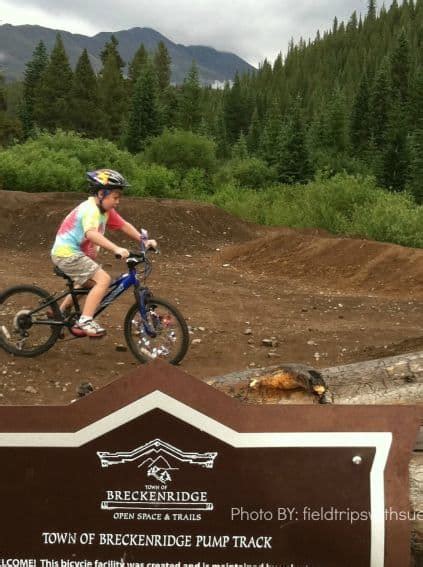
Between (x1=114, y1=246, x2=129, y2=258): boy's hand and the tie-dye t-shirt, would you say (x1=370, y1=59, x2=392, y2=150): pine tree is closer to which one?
the tie-dye t-shirt

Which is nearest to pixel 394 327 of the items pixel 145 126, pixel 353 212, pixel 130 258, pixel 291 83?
pixel 130 258

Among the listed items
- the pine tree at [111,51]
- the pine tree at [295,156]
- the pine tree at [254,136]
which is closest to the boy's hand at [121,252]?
the pine tree at [295,156]

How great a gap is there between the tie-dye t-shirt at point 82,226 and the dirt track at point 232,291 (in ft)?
3.97

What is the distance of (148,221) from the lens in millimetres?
16094

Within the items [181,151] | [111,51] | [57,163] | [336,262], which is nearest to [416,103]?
[181,151]

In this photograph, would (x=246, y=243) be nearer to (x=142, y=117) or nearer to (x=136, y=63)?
(x=142, y=117)

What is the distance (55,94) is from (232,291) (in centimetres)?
5766

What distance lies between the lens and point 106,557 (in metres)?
1.77

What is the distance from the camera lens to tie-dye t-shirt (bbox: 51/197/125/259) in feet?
17.3

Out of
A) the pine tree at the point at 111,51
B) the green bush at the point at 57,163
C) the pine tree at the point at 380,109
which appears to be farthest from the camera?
the pine tree at the point at 111,51

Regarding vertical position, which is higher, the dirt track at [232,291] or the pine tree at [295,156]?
the pine tree at [295,156]

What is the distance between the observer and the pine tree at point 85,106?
61.6m

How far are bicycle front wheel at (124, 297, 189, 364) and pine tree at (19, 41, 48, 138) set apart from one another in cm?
Answer: 5794

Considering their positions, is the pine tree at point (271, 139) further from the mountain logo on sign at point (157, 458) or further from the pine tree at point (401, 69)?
the mountain logo on sign at point (157, 458)
